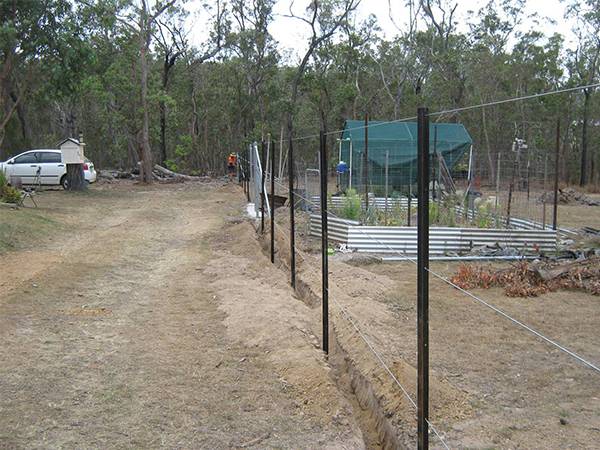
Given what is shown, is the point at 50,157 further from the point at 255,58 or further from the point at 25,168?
the point at 255,58

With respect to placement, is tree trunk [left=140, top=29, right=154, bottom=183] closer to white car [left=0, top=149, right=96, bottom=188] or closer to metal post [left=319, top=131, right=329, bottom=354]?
white car [left=0, top=149, right=96, bottom=188]

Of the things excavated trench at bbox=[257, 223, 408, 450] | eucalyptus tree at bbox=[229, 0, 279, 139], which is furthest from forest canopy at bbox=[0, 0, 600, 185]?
excavated trench at bbox=[257, 223, 408, 450]

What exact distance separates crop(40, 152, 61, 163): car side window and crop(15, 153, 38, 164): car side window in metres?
0.25

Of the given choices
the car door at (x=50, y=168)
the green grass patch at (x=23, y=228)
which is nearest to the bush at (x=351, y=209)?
the green grass patch at (x=23, y=228)

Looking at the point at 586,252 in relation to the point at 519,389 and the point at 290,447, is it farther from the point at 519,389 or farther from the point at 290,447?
A: the point at 290,447

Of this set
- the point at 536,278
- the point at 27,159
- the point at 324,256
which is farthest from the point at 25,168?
the point at 324,256

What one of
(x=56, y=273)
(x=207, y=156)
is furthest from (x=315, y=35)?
(x=56, y=273)

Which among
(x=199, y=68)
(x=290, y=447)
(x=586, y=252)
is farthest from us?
(x=199, y=68)

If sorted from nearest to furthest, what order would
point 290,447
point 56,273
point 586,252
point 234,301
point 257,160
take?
1. point 290,447
2. point 234,301
3. point 56,273
4. point 586,252
5. point 257,160

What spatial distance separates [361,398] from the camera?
16.7 ft

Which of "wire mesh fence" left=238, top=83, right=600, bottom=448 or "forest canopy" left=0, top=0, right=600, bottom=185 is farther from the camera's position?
"forest canopy" left=0, top=0, right=600, bottom=185

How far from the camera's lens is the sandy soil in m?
4.17

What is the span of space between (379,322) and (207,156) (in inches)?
1528

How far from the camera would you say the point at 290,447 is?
4.05 meters
